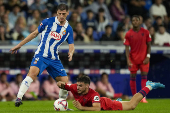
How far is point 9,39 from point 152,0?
7.56m

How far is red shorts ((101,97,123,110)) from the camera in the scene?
814 centimetres

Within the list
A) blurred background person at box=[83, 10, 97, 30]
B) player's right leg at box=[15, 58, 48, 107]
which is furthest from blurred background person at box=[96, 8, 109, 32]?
player's right leg at box=[15, 58, 48, 107]

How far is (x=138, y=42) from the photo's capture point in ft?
37.6

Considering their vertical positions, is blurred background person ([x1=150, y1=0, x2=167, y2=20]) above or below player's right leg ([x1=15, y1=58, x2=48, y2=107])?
above

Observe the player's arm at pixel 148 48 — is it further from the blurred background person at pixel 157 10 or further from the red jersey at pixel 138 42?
the blurred background person at pixel 157 10

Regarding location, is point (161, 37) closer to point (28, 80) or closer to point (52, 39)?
point (52, 39)

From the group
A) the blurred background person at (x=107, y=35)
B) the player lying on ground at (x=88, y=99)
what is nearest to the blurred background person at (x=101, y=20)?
the blurred background person at (x=107, y=35)

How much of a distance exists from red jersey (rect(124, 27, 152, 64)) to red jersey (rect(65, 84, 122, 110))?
3381mm

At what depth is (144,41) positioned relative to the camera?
11.4m

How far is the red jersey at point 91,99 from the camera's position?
309 inches

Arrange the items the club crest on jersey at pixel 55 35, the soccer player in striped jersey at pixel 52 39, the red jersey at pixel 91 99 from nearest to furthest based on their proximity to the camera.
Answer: the red jersey at pixel 91 99
the soccer player in striped jersey at pixel 52 39
the club crest on jersey at pixel 55 35

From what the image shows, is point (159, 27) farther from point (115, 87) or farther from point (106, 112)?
point (106, 112)

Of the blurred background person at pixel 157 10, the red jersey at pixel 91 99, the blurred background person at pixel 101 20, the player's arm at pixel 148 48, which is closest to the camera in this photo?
the red jersey at pixel 91 99

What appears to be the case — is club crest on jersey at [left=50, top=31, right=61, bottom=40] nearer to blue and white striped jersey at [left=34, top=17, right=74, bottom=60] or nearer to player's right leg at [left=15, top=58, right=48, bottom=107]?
blue and white striped jersey at [left=34, top=17, right=74, bottom=60]
